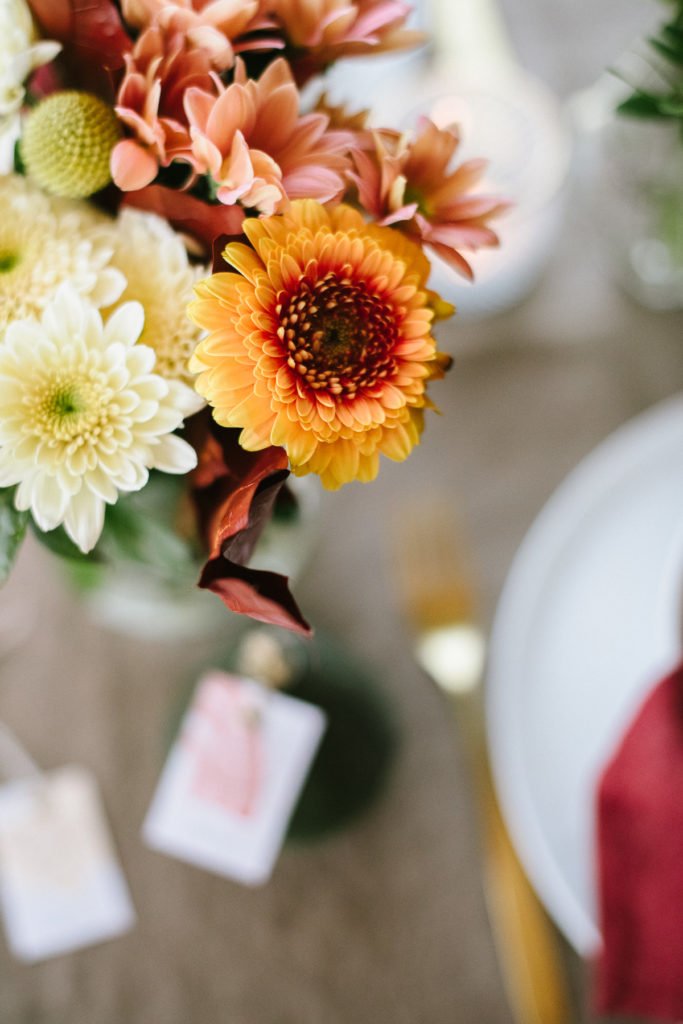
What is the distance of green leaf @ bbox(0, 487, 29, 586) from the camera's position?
297mm

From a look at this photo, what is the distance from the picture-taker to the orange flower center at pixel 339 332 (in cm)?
26

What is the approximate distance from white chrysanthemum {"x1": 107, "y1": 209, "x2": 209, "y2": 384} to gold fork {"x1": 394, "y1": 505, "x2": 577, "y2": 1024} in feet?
1.13

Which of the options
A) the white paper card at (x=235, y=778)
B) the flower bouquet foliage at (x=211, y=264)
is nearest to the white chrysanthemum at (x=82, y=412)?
the flower bouquet foliage at (x=211, y=264)

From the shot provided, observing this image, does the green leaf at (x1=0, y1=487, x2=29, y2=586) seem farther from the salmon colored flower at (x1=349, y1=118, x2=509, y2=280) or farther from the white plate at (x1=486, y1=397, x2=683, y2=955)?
the white plate at (x1=486, y1=397, x2=683, y2=955)

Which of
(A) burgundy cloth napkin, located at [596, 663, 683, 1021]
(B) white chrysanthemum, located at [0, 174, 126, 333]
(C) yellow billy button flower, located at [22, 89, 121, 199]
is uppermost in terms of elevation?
(C) yellow billy button flower, located at [22, 89, 121, 199]

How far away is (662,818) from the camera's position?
0.44m

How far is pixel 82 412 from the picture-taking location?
27 centimetres

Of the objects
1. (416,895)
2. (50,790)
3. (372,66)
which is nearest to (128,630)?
(50,790)

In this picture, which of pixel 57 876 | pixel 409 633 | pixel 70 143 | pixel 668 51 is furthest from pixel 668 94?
pixel 57 876

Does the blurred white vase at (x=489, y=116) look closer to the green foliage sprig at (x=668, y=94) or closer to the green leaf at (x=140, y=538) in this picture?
the green foliage sprig at (x=668, y=94)

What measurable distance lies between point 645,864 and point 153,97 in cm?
41

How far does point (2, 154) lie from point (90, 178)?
3cm

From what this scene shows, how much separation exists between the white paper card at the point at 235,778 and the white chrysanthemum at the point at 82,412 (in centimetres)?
32

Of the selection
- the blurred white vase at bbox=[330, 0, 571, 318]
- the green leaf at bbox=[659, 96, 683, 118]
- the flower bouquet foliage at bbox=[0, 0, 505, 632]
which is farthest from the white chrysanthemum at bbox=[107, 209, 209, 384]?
the blurred white vase at bbox=[330, 0, 571, 318]
